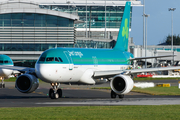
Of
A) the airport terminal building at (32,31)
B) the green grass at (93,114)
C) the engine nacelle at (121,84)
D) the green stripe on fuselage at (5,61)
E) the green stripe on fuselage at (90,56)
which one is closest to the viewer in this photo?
the green grass at (93,114)

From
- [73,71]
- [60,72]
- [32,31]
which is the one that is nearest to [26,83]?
[60,72]

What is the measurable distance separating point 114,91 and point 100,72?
2402 millimetres

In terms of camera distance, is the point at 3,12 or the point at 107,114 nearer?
the point at 107,114

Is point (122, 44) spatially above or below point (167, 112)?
above

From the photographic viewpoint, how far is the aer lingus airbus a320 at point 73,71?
26720 mm

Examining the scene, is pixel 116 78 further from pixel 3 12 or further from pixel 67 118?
pixel 3 12

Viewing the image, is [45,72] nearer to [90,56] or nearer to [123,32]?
[90,56]

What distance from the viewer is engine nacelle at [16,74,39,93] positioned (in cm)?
2806

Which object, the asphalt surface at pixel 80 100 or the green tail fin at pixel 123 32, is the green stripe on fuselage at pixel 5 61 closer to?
the green tail fin at pixel 123 32

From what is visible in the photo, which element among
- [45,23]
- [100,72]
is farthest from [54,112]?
[45,23]

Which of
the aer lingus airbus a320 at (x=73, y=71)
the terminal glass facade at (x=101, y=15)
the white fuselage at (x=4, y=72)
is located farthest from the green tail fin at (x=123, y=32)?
the terminal glass facade at (x=101, y=15)

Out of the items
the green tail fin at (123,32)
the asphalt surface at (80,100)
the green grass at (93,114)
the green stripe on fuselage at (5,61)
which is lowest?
the asphalt surface at (80,100)

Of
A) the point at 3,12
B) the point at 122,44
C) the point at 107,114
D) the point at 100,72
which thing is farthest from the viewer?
the point at 3,12

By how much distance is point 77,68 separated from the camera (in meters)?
28.8
